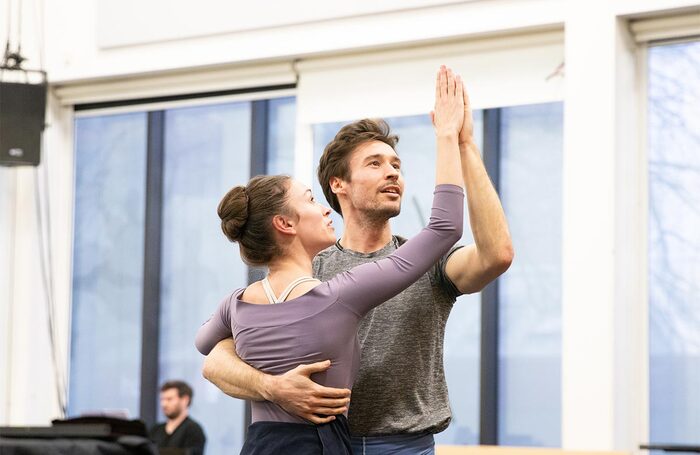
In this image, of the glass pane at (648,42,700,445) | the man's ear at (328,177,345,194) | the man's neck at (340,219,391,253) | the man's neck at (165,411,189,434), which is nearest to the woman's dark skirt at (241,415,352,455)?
the man's neck at (340,219,391,253)

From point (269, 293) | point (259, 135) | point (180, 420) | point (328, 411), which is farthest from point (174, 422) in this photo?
point (328, 411)

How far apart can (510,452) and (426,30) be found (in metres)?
2.54

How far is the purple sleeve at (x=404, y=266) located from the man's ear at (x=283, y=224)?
176 millimetres

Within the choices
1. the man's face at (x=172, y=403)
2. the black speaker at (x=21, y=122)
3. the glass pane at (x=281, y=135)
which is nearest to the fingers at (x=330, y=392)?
the glass pane at (x=281, y=135)

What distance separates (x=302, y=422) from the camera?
88.5 inches

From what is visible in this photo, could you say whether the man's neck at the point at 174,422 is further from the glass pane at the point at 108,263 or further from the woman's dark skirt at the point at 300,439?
the woman's dark skirt at the point at 300,439

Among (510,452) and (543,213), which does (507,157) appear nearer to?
(543,213)

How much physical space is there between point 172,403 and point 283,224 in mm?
4365

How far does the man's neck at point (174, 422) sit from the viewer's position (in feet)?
21.4

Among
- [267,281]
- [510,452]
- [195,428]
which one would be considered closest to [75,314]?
[195,428]

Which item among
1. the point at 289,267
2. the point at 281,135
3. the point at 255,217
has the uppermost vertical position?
the point at 281,135

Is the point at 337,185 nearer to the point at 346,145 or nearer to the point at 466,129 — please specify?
the point at 346,145

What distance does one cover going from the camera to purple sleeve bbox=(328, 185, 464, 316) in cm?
222

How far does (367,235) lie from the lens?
2619 millimetres
